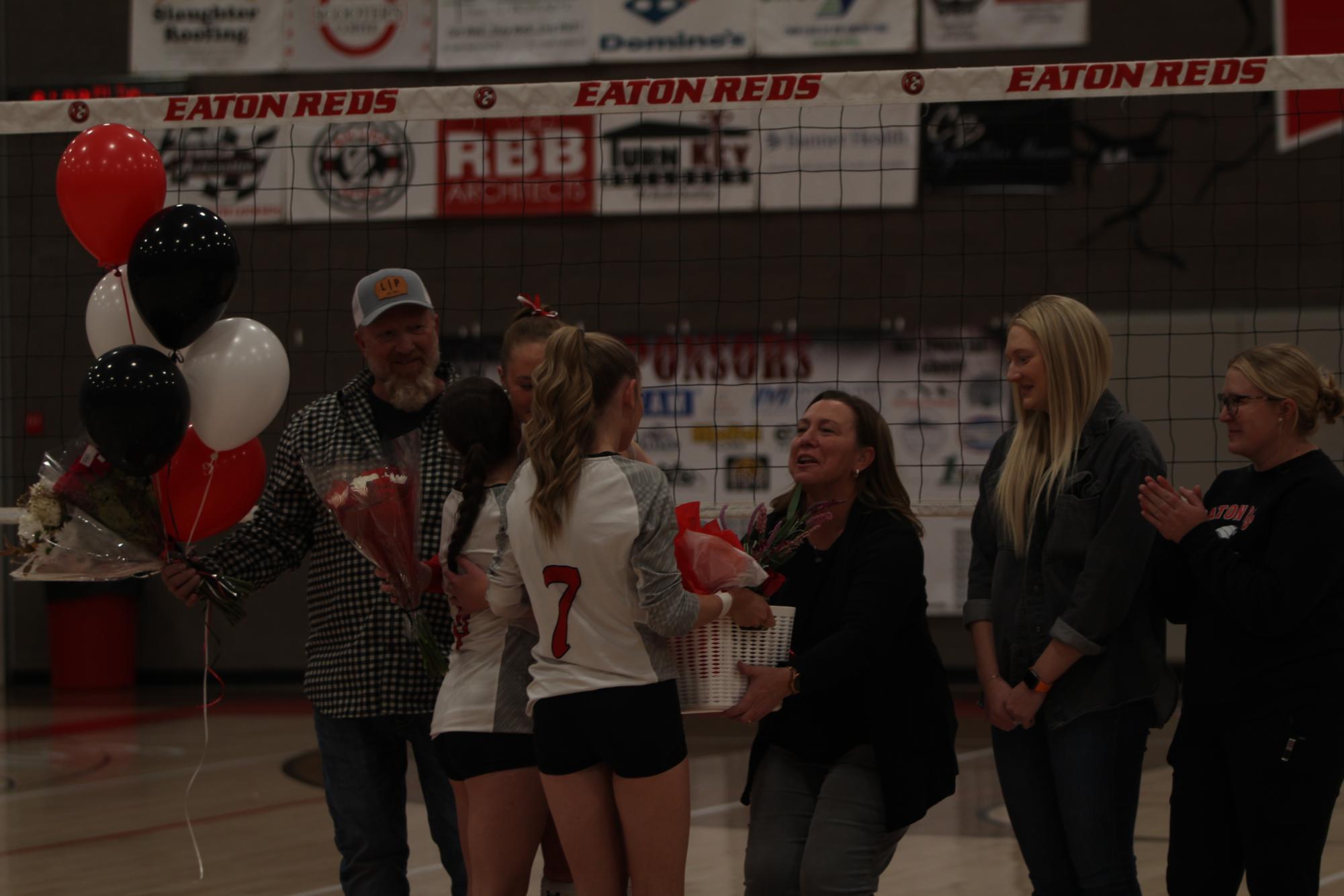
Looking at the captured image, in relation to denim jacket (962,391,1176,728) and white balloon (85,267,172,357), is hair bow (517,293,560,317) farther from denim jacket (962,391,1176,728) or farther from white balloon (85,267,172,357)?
denim jacket (962,391,1176,728)

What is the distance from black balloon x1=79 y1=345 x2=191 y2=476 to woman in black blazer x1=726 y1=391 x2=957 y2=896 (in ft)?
5.07

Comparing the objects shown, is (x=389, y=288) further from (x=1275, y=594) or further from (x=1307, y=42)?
(x=1307, y=42)

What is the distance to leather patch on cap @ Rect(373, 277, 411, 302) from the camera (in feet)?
12.3

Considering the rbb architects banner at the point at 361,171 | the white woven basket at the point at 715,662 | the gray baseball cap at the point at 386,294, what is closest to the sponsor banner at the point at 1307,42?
the rbb architects banner at the point at 361,171

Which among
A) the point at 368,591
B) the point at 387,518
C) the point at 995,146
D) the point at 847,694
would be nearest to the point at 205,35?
the point at 995,146

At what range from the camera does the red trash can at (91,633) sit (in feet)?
35.1

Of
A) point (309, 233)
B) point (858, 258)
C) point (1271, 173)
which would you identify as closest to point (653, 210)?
point (858, 258)

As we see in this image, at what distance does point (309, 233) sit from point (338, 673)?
25.1 feet

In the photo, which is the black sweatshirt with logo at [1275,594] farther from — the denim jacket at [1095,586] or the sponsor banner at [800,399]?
the sponsor banner at [800,399]

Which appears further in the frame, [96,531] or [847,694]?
[96,531]

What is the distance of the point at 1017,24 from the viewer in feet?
33.2

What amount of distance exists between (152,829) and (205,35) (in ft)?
21.5

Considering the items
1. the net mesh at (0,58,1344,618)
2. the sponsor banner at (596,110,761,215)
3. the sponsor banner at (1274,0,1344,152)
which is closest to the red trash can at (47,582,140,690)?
the net mesh at (0,58,1344,618)

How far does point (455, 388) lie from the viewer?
329cm
